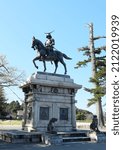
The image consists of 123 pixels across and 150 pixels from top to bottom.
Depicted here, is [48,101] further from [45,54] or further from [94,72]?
[94,72]

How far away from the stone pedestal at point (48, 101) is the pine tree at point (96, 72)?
462 inches

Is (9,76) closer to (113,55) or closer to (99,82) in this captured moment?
(99,82)

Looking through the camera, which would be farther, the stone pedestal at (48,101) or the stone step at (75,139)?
the stone pedestal at (48,101)

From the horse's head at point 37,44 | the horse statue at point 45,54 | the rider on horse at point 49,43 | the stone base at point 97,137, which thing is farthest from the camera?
the rider on horse at point 49,43

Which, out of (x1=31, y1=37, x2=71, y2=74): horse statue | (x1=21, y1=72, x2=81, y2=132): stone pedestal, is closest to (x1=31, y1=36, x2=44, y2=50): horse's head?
(x1=31, y1=37, x2=71, y2=74): horse statue

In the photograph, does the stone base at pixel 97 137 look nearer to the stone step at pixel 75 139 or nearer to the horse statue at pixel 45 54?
the stone step at pixel 75 139

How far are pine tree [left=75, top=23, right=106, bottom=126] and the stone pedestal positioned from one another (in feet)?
38.5

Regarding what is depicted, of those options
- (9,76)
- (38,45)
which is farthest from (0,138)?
(9,76)

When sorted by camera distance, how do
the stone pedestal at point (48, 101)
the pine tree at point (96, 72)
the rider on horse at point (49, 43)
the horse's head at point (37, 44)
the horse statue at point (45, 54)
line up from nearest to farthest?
the stone pedestal at point (48, 101) → the horse's head at point (37, 44) → the horse statue at point (45, 54) → the rider on horse at point (49, 43) → the pine tree at point (96, 72)

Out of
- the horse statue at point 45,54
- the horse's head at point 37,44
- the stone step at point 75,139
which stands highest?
the horse's head at point 37,44

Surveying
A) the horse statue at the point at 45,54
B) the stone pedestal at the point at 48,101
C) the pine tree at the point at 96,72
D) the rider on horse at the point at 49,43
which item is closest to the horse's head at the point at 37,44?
the horse statue at the point at 45,54

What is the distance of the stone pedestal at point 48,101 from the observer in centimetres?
1995

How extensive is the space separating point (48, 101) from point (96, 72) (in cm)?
1549

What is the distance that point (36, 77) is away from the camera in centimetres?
2045
